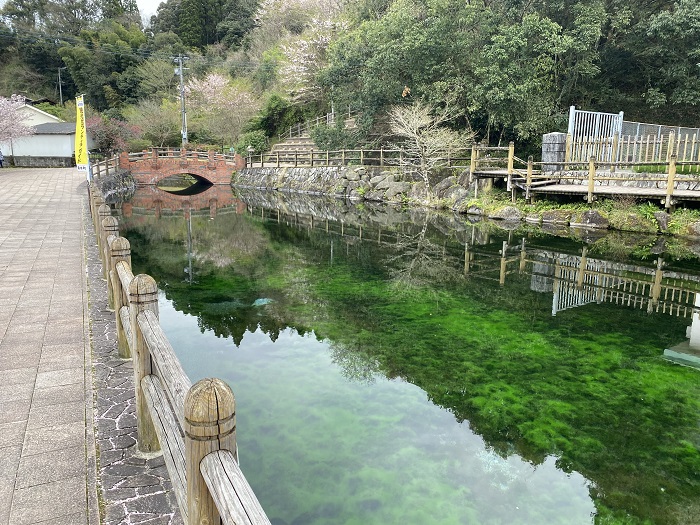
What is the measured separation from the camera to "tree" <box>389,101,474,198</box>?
19469 mm

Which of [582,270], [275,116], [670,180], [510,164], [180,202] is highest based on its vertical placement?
[275,116]

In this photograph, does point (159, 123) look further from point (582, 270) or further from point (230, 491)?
point (230, 491)

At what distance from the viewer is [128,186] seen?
27422mm

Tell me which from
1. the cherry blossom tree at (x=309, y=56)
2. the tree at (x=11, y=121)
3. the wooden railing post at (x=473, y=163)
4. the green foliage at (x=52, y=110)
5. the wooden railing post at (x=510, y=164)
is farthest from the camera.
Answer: the green foliage at (x=52, y=110)

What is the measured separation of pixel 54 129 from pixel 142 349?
3704 cm

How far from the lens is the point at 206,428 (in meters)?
1.63

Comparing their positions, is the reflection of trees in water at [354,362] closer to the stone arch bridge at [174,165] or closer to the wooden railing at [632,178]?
the wooden railing at [632,178]

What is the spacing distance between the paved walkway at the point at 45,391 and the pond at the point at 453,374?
1.26 metres

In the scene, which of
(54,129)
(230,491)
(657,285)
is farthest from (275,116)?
(230,491)

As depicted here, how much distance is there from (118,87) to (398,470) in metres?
45.1

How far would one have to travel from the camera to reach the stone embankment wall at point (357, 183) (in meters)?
19.5

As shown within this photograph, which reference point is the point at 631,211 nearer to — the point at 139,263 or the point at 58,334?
the point at 139,263

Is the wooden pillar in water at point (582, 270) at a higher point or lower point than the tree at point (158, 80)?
lower

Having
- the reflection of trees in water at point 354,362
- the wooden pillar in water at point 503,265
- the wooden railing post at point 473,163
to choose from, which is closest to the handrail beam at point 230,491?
the reflection of trees in water at point 354,362
